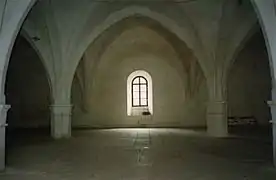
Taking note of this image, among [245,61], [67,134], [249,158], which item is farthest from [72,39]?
[245,61]

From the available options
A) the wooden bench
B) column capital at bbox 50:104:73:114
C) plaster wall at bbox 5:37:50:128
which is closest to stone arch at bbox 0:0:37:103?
column capital at bbox 50:104:73:114

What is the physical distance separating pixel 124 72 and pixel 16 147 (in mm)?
10306

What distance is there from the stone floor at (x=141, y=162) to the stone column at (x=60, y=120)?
2.35m

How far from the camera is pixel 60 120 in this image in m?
12.8

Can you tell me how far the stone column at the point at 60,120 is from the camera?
12.7m

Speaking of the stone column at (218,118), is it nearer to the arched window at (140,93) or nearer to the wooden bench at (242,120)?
the wooden bench at (242,120)

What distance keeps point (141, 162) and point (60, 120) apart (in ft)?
20.0

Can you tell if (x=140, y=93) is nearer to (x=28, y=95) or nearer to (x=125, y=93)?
(x=125, y=93)

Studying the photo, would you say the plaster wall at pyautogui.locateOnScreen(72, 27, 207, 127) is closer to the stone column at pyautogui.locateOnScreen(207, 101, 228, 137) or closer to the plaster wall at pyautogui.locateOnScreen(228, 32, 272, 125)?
the plaster wall at pyautogui.locateOnScreen(228, 32, 272, 125)

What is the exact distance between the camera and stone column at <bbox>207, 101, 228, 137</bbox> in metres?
12.9

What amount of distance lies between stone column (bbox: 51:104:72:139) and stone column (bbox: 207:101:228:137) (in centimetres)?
489

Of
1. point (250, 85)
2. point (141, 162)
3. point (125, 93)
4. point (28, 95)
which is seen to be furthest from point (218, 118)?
point (28, 95)

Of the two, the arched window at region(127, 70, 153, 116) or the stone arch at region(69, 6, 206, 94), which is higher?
the stone arch at region(69, 6, 206, 94)

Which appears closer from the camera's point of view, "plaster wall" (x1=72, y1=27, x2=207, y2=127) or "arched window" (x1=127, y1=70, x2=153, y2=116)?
"plaster wall" (x1=72, y1=27, x2=207, y2=127)
